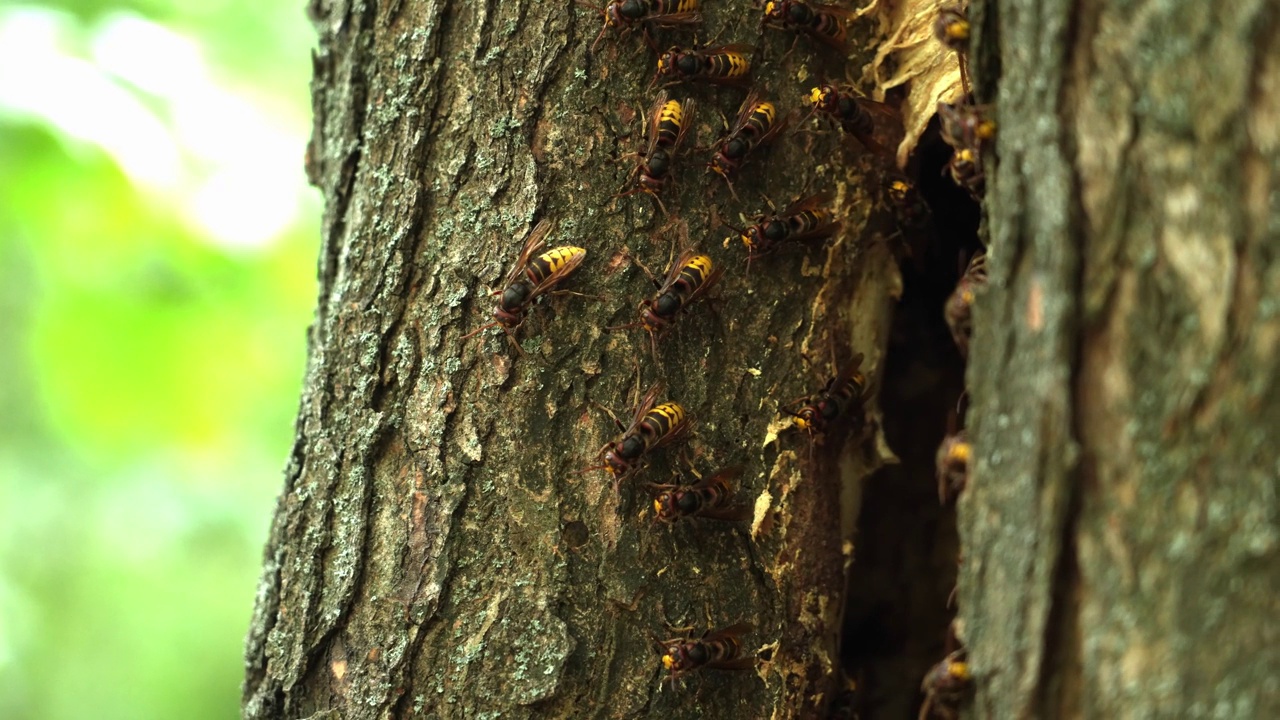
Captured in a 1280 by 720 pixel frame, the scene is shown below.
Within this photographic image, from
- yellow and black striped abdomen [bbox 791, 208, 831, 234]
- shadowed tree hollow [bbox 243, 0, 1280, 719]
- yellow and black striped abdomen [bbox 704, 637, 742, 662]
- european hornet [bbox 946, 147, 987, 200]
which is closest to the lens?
shadowed tree hollow [bbox 243, 0, 1280, 719]

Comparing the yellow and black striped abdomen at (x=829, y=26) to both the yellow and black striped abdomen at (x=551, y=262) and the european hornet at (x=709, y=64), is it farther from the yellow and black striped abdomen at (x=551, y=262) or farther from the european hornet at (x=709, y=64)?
the yellow and black striped abdomen at (x=551, y=262)

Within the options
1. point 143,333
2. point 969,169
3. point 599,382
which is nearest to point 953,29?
point 969,169

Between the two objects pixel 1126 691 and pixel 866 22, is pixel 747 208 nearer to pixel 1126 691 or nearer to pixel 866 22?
pixel 866 22

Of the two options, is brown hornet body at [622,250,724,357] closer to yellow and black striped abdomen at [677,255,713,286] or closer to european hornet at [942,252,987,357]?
yellow and black striped abdomen at [677,255,713,286]

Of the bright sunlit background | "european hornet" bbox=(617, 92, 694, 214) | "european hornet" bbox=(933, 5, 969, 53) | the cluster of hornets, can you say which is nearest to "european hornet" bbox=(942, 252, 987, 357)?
the cluster of hornets

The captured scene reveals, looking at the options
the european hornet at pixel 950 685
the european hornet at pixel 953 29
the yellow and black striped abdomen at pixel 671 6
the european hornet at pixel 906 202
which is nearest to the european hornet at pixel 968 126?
the european hornet at pixel 953 29

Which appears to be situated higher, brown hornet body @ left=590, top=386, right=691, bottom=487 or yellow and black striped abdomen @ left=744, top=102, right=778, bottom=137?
yellow and black striped abdomen @ left=744, top=102, right=778, bottom=137

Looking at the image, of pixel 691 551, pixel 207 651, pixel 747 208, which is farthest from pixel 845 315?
pixel 207 651
